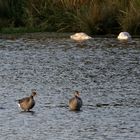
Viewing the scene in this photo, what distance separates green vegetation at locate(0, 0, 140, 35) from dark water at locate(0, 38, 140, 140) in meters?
1.45

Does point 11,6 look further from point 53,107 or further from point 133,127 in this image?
point 133,127

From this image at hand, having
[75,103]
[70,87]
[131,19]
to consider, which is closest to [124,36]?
[131,19]

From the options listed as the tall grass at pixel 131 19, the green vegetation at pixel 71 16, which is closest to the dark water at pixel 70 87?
the tall grass at pixel 131 19

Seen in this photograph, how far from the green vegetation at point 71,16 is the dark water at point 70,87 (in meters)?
1.45

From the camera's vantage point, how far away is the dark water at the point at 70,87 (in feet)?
46.7

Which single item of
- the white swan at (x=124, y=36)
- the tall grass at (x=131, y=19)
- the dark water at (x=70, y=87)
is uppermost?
the tall grass at (x=131, y=19)

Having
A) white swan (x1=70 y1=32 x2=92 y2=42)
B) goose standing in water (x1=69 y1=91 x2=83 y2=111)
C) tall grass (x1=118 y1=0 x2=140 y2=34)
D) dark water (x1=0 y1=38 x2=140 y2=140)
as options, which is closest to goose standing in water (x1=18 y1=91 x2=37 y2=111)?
dark water (x1=0 y1=38 x2=140 y2=140)

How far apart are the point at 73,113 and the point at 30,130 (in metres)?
1.78

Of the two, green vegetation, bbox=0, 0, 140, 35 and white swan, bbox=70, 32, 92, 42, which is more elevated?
green vegetation, bbox=0, 0, 140, 35

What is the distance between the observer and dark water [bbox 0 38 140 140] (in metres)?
14.2

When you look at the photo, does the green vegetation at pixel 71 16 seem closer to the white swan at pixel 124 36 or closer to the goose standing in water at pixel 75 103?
the white swan at pixel 124 36

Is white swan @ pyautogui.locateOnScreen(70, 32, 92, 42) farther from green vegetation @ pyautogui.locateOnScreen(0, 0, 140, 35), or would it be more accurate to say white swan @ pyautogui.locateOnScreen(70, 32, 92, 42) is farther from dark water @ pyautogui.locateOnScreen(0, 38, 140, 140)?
green vegetation @ pyautogui.locateOnScreen(0, 0, 140, 35)

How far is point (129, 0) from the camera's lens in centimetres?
2952

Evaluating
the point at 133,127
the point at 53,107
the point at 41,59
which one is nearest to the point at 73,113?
the point at 53,107
